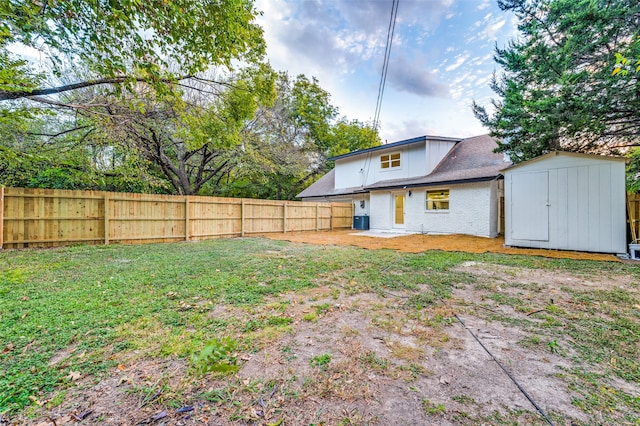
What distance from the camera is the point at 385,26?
7184mm

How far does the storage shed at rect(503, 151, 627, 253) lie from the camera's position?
21.8 feet

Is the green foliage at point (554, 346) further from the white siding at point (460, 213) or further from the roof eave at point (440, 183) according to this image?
the white siding at point (460, 213)

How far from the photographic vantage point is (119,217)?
28.3 feet

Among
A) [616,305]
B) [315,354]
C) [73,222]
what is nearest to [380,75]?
[616,305]

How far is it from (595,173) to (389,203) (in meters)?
8.06

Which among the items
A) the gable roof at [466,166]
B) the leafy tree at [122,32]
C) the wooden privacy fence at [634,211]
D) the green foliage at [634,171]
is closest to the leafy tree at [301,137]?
the gable roof at [466,166]

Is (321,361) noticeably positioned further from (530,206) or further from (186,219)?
(186,219)

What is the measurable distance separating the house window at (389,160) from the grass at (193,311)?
378 inches

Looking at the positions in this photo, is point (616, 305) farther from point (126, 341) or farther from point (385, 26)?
point (385, 26)

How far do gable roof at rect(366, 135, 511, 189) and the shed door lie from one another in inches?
70.9

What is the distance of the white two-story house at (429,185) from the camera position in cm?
1063

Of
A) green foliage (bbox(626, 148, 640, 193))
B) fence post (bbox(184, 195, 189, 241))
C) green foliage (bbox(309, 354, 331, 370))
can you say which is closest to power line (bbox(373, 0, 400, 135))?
green foliage (bbox(309, 354, 331, 370))

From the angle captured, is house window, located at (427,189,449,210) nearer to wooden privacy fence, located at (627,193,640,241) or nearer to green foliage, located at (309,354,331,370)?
wooden privacy fence, located at (627,193,640,241)

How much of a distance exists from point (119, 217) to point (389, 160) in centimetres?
1289
